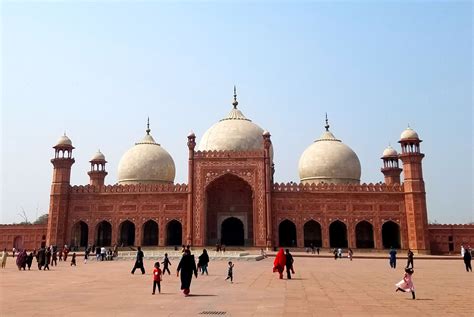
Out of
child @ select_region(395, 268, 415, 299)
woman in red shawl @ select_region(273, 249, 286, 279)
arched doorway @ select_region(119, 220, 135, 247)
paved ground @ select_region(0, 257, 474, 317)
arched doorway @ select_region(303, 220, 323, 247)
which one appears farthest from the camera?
arched doorway @ select_region(119, 220, 135, 247)

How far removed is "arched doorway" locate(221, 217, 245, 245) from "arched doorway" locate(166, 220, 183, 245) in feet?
8.88

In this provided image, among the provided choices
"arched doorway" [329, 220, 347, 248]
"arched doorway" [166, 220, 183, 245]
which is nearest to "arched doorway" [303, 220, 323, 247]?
"arched doorway" [329, 220, 347, 248]

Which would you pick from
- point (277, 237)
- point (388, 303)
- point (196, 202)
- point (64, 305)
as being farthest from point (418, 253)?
point (64, 305)

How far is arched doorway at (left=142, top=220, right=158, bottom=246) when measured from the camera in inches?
1105

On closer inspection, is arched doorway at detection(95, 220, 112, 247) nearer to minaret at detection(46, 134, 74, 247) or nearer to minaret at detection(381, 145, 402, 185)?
minaret at detection(46, 134, 74, 247)

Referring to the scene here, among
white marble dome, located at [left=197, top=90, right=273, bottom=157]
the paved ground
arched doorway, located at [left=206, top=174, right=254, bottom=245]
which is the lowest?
the paved ground

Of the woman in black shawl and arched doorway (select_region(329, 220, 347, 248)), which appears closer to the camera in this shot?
the woman in black shawl

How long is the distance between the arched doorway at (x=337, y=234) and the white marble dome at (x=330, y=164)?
11.7ft

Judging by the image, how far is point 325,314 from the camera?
5.54 m

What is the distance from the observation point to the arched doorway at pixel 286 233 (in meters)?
27.2

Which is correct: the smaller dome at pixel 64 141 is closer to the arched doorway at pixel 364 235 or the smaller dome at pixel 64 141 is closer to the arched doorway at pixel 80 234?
the arched doorway at pixel 80 234

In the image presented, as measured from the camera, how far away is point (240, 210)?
27.0 meters

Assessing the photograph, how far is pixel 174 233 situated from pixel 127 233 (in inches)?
121

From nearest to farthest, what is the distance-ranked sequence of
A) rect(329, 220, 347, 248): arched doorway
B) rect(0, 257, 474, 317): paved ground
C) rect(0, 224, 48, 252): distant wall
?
rect(0, 257, 474, 317): paved ground < rect(329, 220, 347, 248): arched doorway < rect(0, 224, 48, 252): distant wall
